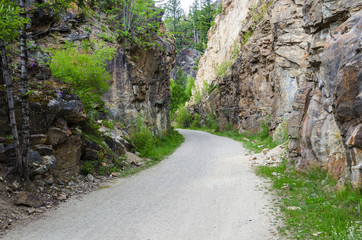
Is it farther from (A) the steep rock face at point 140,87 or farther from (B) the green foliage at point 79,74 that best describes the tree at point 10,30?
(A) the steep rock face at point 140,87

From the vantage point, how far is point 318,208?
5.30 meters

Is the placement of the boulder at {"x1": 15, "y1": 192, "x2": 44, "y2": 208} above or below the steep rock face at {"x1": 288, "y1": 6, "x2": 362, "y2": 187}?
below

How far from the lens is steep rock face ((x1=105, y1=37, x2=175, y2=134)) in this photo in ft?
49.2

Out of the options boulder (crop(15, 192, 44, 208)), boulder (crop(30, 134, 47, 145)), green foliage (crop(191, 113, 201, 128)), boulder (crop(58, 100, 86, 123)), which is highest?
boulder (crop(58, 100, 86, 123))

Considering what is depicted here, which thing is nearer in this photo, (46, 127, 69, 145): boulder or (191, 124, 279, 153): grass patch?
(46, 127, 69, 145): boulder

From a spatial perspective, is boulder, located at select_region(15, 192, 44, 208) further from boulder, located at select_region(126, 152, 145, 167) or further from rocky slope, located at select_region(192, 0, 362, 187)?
rocky slope, located at select_region(192, 0, 362, 187)

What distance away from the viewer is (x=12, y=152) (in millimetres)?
6492

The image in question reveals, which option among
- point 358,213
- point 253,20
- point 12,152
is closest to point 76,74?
point 12,152

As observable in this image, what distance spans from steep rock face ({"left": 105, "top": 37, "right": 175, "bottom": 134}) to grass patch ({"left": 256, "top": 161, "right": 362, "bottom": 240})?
10468 millimetres

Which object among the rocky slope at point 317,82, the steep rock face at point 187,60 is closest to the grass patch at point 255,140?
the rocky slope at point 317,82

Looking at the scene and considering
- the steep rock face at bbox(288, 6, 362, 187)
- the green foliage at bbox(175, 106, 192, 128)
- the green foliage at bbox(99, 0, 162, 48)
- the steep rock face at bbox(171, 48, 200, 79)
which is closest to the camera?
the steep rock face at bbox(288, 6, 362, 187)

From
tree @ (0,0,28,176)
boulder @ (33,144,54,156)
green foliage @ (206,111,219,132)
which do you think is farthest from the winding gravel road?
green foliage @ (206,111,219,132)

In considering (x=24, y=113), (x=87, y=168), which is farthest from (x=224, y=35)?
(x=24, y=113)

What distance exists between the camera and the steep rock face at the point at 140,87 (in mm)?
14992
